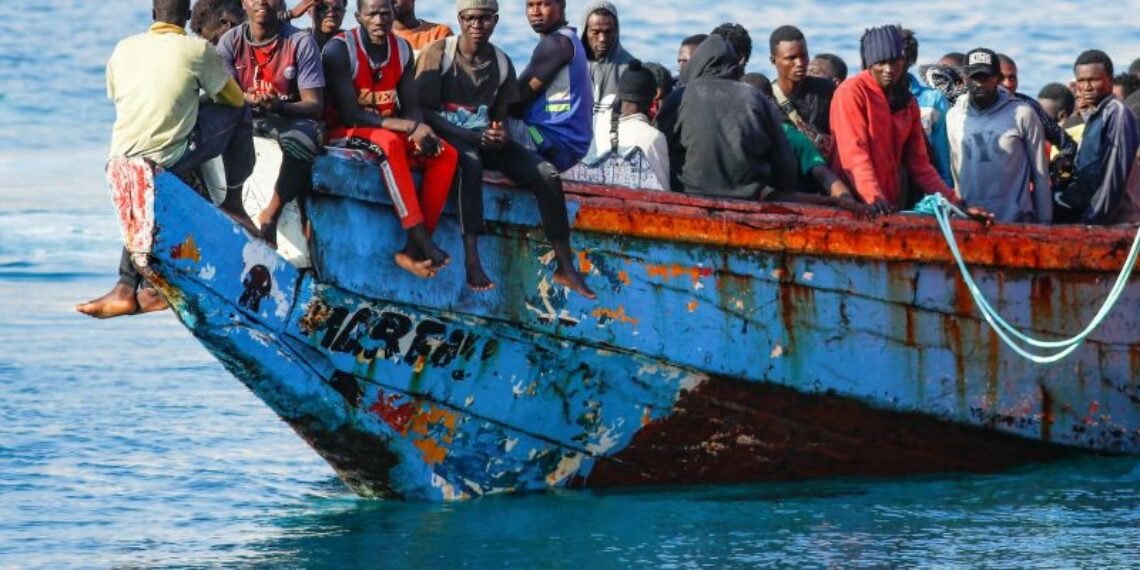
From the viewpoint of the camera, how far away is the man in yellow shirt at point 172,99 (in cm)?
817

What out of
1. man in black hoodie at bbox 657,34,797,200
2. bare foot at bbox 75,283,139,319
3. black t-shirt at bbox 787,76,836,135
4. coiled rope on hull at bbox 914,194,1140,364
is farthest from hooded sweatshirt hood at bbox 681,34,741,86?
bare foot at bbox 75,283,139,319

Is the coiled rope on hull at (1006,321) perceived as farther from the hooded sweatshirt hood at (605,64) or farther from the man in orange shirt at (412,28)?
the man in orange shirt at (412,28)

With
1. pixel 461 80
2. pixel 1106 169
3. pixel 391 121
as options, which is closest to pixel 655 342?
pixel 461 80

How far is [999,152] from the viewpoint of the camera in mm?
9727

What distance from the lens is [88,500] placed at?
33.6 feet

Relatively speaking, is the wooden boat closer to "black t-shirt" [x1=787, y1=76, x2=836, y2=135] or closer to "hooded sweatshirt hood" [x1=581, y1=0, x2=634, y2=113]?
"black t-shirt" [x1=787, y1=76, x2=836, y2=135]

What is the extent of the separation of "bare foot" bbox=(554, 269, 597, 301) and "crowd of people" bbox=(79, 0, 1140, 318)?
0.04ft

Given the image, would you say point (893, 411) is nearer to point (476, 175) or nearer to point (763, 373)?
point (763, 373)

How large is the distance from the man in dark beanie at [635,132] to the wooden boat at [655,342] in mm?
426

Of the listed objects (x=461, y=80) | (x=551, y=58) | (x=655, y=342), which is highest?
(x=551, y=58)

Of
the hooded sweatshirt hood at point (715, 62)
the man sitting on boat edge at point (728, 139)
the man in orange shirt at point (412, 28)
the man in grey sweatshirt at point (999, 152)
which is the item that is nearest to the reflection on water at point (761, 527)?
the man in grey sweatshirt at point (999, 152)

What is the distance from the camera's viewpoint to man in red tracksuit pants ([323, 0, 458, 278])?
8430mm

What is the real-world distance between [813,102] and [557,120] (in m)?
1.60

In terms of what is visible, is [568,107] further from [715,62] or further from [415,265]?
[415,265]
